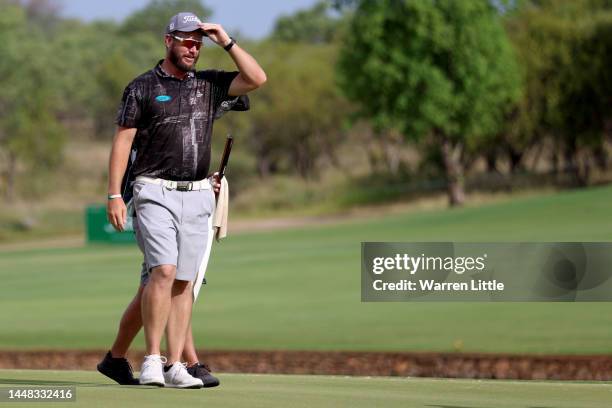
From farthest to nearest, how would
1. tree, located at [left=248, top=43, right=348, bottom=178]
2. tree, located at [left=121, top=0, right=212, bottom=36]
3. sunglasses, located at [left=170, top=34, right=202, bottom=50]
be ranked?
tree, located at [left=121, top=0, right=212, bottom=36], tree, located at [left=248, top=43, right=348, bottom=178], sunglasses, located at [left=170, top=34, right=202, bottom=50]

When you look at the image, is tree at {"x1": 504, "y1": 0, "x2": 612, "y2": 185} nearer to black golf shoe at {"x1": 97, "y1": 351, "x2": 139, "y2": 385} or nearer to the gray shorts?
black golf shoe at {"x1": 97, "y1": 351, "x2": 139, "y2": 385}

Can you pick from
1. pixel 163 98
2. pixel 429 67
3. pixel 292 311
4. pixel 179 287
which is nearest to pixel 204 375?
pixel 179 287

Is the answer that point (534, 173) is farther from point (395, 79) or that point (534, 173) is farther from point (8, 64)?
point (8, 64)

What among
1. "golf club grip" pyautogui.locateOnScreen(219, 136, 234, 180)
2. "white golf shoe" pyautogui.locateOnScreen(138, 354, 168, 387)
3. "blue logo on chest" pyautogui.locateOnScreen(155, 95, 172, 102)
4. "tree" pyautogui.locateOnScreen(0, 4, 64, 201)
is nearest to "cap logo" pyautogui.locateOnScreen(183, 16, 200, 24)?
"blue logo on chest" pyautogui.locateOnScreen(155, 95, 172, 102)

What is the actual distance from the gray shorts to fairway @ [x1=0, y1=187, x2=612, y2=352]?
6.26m

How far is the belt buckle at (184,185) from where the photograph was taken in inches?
295

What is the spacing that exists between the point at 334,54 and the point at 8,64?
32098mm

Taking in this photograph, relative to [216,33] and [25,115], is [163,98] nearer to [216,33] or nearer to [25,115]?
[216,33]

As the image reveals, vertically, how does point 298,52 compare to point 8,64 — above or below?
above

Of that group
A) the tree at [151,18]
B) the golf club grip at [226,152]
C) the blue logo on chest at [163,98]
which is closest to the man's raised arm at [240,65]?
the golf club grip at [226,152]

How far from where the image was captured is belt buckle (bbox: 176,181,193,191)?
748cm

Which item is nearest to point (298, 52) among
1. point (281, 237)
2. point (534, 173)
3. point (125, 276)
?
point (534, 173)

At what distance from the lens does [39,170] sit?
69000 millimetres

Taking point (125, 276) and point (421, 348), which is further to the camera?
point (125, 276)
